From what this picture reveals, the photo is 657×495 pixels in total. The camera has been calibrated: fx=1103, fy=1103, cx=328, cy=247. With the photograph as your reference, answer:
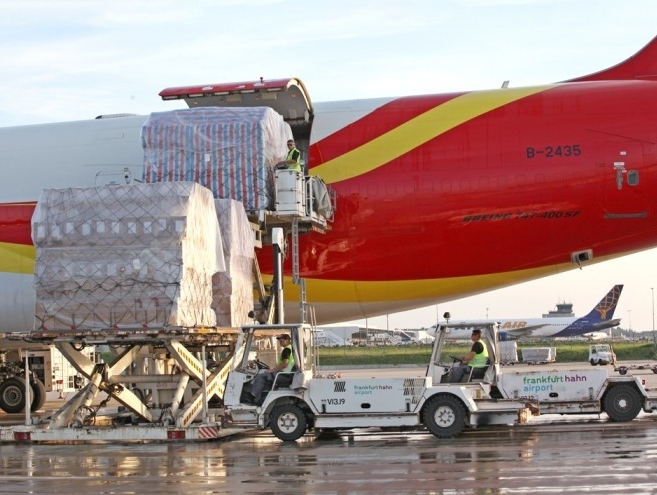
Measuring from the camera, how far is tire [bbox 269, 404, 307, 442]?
711 inches

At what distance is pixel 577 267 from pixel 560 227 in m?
1.23

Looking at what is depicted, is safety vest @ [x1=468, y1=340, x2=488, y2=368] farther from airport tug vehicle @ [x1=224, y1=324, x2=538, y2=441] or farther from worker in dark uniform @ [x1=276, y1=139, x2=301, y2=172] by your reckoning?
worker in dark uniform @ [x1=276, y1=139, x2=301, y2=172]

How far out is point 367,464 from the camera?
48.3 ft

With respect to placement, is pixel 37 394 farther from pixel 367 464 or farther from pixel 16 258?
pixel 367 464

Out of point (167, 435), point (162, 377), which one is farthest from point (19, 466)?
point (162, 377)

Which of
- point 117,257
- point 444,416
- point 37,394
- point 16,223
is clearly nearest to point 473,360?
point 444,416

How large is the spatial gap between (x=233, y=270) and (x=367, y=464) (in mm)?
7243

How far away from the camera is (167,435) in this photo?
19.0 meters

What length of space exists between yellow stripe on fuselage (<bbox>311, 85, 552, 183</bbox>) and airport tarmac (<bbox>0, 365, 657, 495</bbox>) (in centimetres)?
632

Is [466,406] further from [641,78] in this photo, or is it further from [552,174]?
[641,78]

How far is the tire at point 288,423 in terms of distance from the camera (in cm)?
1806

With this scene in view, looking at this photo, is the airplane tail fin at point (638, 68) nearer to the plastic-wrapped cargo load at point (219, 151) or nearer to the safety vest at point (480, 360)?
the plastic-wrapped cargo load at point (219, 151)

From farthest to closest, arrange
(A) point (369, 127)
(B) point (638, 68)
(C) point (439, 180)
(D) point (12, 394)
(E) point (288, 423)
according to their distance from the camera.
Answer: (D) point (12, 394)
(B) point (638, 68)
(A) point (369, 127)
(C) point (439, 180)
(E) point (288, 423)

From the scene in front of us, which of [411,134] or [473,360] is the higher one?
[411,134]
